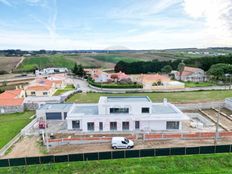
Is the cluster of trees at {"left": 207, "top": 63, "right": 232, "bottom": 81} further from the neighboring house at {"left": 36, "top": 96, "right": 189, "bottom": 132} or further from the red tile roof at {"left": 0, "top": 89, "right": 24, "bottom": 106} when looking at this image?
the red tile roof at {"left": 0, "top": 89, "right": 24, "bottom": 106}

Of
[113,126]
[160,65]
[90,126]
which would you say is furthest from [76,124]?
[160,65]

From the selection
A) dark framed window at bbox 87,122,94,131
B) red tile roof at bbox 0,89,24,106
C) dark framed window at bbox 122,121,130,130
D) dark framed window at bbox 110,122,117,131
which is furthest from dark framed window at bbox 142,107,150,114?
red tile roof at bbox 0,89,24,106

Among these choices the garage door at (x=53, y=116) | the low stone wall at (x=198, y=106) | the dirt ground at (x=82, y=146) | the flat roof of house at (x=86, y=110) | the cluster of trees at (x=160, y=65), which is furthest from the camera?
the cluster of trees at (x=160, y=65)

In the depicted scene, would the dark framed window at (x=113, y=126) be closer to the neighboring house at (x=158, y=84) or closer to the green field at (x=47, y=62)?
the neighboring house at (x=158, y=84)

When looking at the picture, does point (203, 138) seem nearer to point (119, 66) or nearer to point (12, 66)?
point (119, 66)

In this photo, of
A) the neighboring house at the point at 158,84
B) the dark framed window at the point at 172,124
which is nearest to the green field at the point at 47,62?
the neighboring house at the point at 158,84

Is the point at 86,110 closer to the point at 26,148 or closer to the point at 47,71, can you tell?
the point at 26,148
